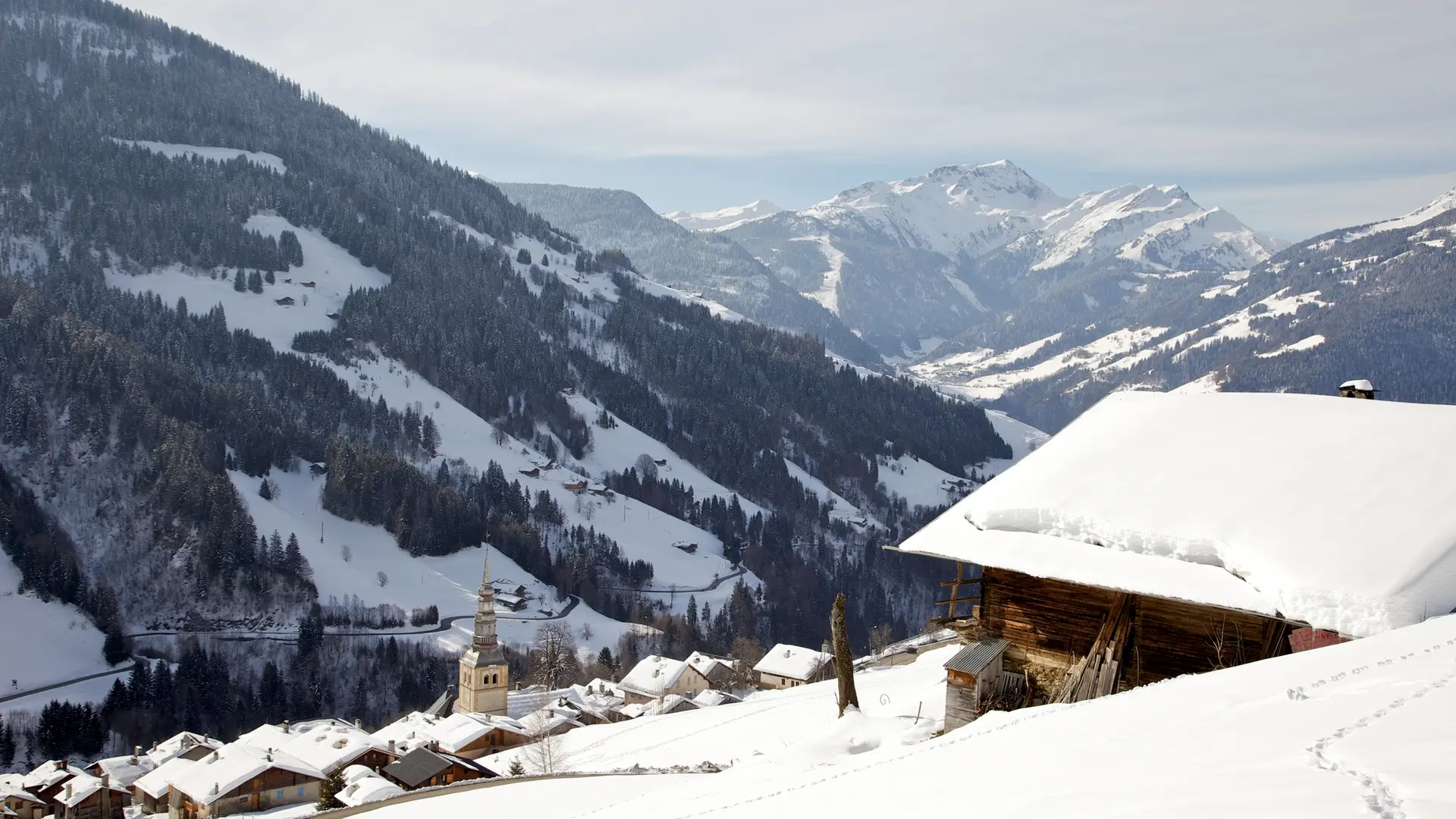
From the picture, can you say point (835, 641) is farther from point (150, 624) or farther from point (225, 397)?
point (225, 397)

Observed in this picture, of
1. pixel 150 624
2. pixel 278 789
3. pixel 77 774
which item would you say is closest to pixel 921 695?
pixel 278 789

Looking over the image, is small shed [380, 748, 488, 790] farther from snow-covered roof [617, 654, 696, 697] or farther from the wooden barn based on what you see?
the wooden barn

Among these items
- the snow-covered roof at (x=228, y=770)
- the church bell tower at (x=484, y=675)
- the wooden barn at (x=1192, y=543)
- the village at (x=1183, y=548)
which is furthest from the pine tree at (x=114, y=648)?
the wooden barn at (x=1192, y=543)

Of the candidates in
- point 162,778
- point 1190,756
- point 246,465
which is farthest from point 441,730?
point 246,465

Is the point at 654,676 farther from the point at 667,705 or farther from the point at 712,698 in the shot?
the point at 667,705

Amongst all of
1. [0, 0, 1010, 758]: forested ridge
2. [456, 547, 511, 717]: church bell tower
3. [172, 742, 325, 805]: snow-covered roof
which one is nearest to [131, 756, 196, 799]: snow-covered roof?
[172, 742, 325, 805]: snow-covered roof

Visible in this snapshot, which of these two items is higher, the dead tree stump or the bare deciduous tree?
the dead tree stump

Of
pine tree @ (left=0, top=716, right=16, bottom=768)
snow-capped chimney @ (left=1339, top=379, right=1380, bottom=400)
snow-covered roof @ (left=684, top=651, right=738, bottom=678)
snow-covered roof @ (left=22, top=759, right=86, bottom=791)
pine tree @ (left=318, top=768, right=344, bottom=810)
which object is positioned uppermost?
snow-capped chimney @ (left=1339, top=379, right=1380, bottom=400)

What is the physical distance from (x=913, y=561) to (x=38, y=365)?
409 ft

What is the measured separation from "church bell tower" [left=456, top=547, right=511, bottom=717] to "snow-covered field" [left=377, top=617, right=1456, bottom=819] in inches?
2311

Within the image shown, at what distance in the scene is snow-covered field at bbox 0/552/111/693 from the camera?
8656cm

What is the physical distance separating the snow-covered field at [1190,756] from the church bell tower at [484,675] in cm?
5871

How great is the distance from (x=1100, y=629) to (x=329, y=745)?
50.3m

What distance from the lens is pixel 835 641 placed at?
25.5 metres
